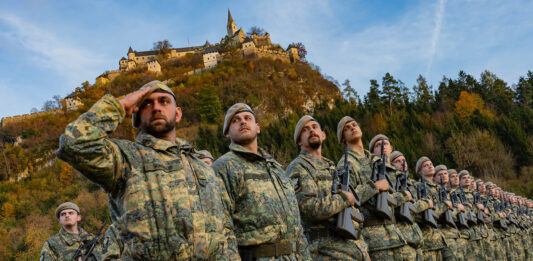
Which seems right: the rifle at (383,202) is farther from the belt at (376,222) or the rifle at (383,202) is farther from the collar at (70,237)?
the collar at (70,237)

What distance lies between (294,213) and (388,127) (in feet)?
125

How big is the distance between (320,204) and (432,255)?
12.2ft

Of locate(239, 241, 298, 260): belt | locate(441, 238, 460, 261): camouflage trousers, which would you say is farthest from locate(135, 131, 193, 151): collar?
locate(441, 238, 460, 261): camouflage trousers

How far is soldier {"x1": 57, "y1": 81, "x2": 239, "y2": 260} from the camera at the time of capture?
229 cm

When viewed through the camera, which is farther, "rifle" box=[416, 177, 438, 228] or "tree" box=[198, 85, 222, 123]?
"tree" box=[198, 85, 222, 123]

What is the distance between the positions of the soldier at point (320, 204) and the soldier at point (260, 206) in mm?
604

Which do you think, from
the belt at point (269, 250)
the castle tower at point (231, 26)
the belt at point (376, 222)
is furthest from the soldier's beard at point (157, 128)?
the castle tower at point (231, 26)

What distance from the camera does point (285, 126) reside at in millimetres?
40531

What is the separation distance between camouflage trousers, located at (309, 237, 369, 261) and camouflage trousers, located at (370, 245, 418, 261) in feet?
2.27

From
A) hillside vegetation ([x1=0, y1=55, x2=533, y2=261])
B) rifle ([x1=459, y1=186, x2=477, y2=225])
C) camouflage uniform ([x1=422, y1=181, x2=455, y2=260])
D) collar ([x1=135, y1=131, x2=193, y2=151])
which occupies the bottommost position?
camouflage uniform ([x1=422, y1=181, x2=455, y2=260])

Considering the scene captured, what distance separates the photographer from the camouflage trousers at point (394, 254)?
490cm

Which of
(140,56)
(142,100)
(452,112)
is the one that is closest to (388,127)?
(452,112)

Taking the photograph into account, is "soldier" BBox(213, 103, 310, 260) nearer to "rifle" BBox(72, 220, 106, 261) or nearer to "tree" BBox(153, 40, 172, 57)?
"rifle" BBox(72, 220, 106, 261)

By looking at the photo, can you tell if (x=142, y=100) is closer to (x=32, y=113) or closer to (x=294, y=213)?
(x=294, y=213)
